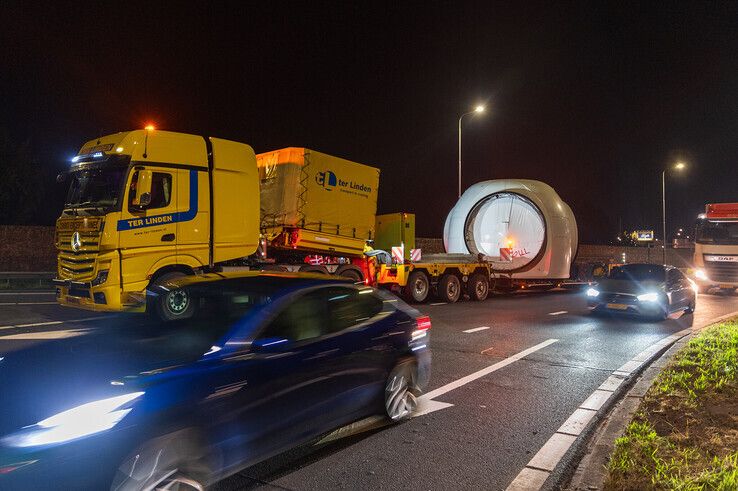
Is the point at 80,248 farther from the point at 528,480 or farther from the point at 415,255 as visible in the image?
the point at 415,255

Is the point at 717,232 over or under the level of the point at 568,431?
over

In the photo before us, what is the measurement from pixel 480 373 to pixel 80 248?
22.4 ft

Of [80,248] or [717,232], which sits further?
[717,232]

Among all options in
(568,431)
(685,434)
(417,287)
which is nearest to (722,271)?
(417,287)

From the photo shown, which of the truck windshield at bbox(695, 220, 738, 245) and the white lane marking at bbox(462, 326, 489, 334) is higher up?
the truck windshield at bbox(695, 220, 738, 245)

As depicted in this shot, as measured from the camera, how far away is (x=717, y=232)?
19859 mm

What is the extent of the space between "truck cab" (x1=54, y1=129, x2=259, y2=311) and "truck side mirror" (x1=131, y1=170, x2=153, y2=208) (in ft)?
0.05

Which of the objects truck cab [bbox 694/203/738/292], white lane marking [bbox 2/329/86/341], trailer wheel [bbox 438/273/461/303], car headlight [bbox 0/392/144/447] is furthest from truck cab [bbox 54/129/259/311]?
truck cab [bbox 694/203/738/292]

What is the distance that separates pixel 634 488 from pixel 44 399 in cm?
353

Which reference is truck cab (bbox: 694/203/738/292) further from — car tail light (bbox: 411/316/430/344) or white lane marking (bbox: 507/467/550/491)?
white lane marking (bbox: 507/467/550/491)

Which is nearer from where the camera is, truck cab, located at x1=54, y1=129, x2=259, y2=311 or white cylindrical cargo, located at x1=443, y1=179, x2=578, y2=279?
truck cab, located at x1=54, y1=129, x2=259, y2=311

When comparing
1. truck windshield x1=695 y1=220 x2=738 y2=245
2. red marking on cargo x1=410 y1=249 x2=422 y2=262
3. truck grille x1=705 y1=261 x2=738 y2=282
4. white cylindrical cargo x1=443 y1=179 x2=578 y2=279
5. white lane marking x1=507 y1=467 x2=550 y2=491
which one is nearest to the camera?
white lane marking x1=507 y1=467 x2=550 y2=491

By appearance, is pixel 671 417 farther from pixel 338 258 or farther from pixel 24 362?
pixel 338 258

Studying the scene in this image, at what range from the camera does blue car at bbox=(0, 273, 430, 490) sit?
2.67m
